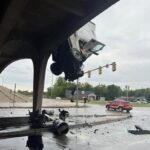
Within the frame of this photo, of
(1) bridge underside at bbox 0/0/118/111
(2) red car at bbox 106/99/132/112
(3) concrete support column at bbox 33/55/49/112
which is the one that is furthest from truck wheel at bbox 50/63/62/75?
(2) red car at bbox 106/99/132/112

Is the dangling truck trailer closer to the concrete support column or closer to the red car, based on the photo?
the concrete support column

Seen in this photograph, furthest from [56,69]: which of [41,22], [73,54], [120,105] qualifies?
[120,105]

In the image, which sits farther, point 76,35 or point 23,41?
point 23,41

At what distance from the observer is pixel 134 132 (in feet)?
61.9

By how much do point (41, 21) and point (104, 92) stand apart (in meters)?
111

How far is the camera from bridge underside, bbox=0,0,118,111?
13.1m

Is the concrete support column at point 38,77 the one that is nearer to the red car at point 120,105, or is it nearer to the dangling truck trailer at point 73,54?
the dangling truck trailer at point 73,54

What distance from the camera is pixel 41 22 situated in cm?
1742

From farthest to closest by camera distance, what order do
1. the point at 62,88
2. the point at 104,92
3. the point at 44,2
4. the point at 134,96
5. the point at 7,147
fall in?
the point at 134,96 < the point at 104,92 < the point at 62,88 < the point at 44,2 < the point at 7,147

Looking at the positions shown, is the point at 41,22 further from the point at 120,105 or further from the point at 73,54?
the point at 120,105

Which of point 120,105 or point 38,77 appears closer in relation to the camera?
point 38,77

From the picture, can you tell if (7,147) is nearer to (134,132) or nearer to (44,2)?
(44,2)

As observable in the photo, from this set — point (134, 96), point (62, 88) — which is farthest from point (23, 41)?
point (134, 96)

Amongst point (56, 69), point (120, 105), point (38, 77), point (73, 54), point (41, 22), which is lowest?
point (120, 105)
